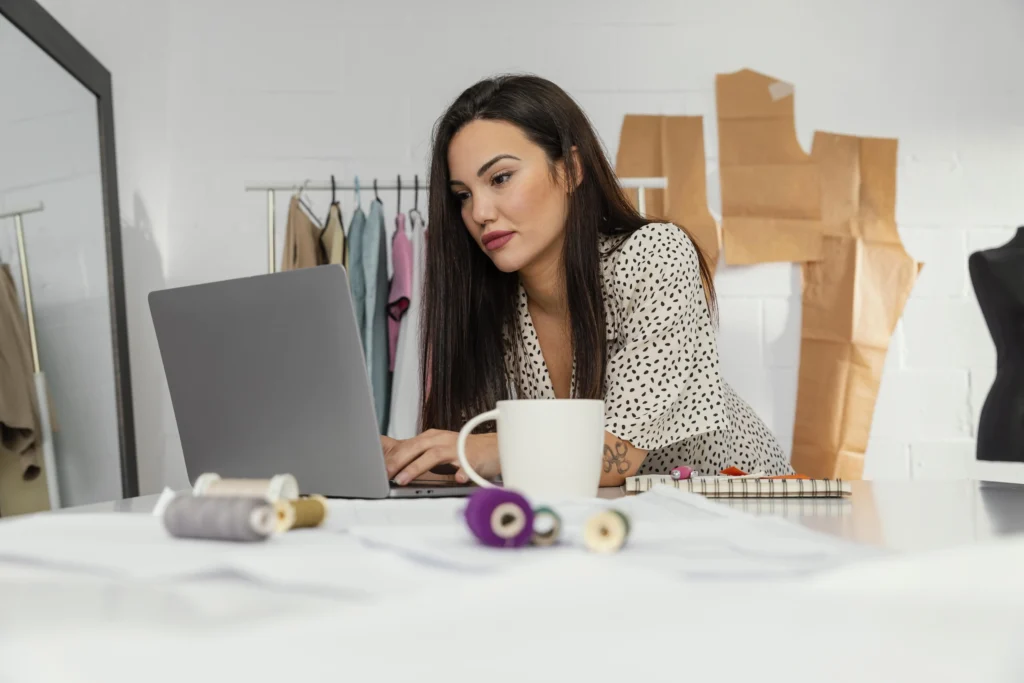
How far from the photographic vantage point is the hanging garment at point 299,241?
7.52 feet

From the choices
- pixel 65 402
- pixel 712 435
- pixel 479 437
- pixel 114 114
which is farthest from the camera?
pixel 114 114

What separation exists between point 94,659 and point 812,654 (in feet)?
0.66

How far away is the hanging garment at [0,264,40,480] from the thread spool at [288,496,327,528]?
97 cm

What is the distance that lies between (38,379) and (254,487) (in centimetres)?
104

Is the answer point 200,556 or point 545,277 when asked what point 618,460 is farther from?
point 200,556

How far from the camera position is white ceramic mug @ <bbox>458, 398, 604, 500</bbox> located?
652 mm

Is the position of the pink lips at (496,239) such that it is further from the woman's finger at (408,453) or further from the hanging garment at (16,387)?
the hanging garment at (16,387)

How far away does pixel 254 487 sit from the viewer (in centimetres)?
52

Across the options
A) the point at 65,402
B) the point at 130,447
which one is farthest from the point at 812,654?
the point at 130,447

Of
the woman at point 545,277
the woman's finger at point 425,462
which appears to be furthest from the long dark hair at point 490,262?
the woman's finger at point 425,462

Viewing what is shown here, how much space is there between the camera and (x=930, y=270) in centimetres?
255

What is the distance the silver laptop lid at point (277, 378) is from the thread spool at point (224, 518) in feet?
0.95

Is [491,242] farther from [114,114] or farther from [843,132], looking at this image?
[843,132]

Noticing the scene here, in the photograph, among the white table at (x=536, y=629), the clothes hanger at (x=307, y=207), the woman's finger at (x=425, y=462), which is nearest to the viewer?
the white table at (x=536, y=629)
